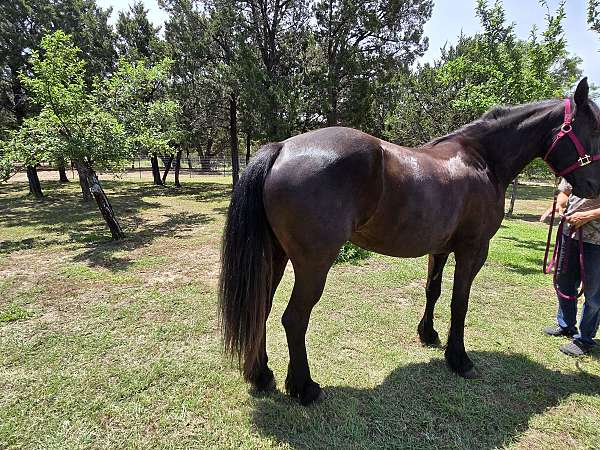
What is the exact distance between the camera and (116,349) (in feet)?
10.1

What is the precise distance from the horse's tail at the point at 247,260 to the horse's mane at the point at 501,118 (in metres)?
1.66

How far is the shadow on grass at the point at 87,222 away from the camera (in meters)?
6.74

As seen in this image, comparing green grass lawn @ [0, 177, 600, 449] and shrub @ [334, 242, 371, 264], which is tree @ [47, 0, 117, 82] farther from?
shrub @ [334, 242, 371, 264]

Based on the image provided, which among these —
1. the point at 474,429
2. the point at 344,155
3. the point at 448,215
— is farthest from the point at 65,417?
the point at 448,215

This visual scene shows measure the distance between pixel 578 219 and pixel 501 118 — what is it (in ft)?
3.56

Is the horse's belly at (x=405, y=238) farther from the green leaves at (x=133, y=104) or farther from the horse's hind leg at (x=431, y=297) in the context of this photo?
the green leaves at (x=133, y=104)

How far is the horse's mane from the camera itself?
2.70 meters

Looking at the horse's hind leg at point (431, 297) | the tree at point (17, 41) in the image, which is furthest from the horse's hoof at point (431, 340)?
the tree at point (17, 41)

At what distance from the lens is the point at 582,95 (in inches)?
95.8

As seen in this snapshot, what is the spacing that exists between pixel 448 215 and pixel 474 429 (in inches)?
57.1

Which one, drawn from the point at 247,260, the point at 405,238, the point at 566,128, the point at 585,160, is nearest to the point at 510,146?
the point at 566,128

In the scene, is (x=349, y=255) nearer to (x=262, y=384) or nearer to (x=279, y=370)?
(x=279, y=370)

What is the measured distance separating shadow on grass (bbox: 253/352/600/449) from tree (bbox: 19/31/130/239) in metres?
6.29

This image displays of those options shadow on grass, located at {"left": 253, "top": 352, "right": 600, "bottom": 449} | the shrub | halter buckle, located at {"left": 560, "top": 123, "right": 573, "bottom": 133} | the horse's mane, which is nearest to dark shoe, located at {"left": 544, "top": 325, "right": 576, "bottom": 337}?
shadow on grass, located at {"left": 253, "top": 352, "right": 600, "bottom": 449}
